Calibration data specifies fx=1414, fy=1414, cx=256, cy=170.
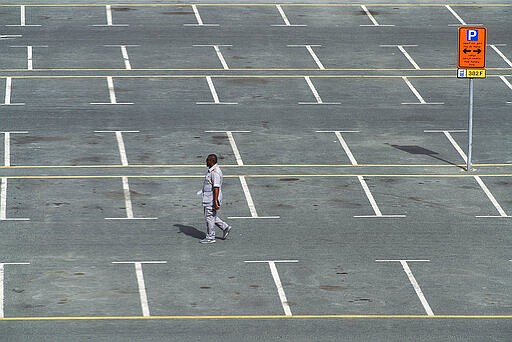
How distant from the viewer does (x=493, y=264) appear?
1050 inches

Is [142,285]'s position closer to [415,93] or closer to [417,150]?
[417,150]

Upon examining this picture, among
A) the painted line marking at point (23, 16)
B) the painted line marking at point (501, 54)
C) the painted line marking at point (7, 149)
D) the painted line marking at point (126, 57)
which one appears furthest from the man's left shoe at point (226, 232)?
the painted line marking at point (23, 16)

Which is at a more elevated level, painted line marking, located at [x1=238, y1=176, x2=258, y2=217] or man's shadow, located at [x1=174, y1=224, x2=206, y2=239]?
man's shadow, located at [x1=174, y1=224, x2=206, y2=239]

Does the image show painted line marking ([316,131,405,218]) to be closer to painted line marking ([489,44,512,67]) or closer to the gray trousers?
the gray trousers

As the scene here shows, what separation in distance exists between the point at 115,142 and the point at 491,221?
10.0 metres

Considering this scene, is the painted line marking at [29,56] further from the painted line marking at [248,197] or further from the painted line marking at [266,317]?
the painted line marking at [266,317]

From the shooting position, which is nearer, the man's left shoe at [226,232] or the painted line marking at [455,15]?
the man's left shoe at [226,232]

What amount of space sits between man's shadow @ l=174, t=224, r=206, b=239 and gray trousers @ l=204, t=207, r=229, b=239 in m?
0.48

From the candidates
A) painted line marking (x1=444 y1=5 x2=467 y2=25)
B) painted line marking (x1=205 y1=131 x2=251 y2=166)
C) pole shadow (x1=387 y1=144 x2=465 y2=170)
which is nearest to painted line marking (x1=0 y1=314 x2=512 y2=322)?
painted line marking (x1=205 y1=131 x2=251 y2=166)

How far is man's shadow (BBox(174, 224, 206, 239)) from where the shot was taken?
1110 inches

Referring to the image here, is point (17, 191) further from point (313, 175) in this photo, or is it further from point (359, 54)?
point (359, 54)

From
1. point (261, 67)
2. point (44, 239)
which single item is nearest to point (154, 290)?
point (44, 239)

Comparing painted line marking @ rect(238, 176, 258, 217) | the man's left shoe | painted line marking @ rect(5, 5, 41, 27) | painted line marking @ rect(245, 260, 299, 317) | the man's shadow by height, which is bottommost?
painted line marking @ rect(5, 5, 41, 27)

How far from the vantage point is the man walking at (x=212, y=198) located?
27.4 m
